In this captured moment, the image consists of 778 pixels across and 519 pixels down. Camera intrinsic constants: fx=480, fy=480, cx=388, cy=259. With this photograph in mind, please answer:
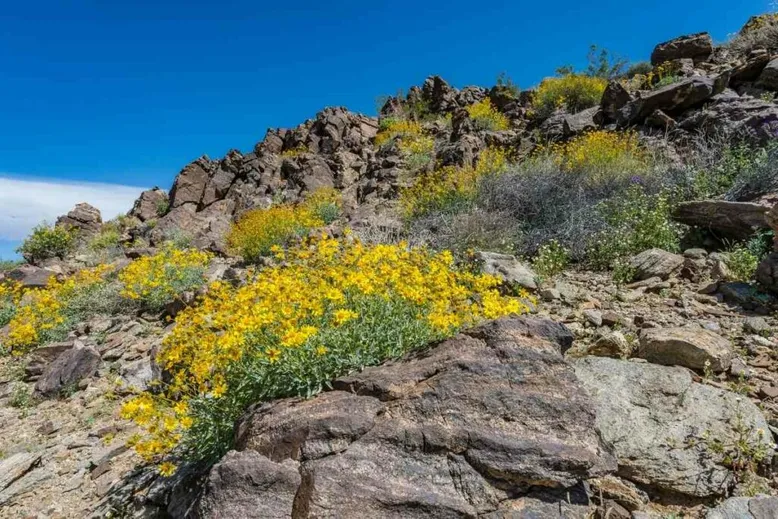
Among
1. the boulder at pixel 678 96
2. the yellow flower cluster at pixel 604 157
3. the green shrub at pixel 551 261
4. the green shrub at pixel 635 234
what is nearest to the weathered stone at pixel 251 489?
the green shrub at pixel 551 261

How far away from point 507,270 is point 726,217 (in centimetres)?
294

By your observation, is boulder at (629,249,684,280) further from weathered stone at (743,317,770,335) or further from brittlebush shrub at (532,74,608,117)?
brittlebush shrub at (532,74,608,117)

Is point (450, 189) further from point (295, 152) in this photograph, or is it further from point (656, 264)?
point (295, 152)

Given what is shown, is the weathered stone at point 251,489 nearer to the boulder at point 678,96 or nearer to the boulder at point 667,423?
the boulder at point 667,423

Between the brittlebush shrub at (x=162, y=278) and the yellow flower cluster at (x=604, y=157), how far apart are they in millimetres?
6820

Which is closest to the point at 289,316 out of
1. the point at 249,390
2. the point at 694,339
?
the point at 249,390

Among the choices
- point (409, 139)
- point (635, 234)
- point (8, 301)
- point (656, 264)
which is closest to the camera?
point (656, 264)

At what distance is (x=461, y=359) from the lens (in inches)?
106

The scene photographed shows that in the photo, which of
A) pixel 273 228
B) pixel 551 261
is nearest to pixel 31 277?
pixel 273 228

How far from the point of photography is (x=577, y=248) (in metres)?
6.68

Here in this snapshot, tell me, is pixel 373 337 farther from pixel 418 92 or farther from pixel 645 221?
pixel 418 92

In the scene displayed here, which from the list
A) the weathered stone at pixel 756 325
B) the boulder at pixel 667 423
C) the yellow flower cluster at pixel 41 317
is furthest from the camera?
the yellow flower cluster at pixel 41 317

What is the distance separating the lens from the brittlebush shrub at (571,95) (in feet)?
48.5

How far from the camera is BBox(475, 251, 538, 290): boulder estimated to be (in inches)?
215
